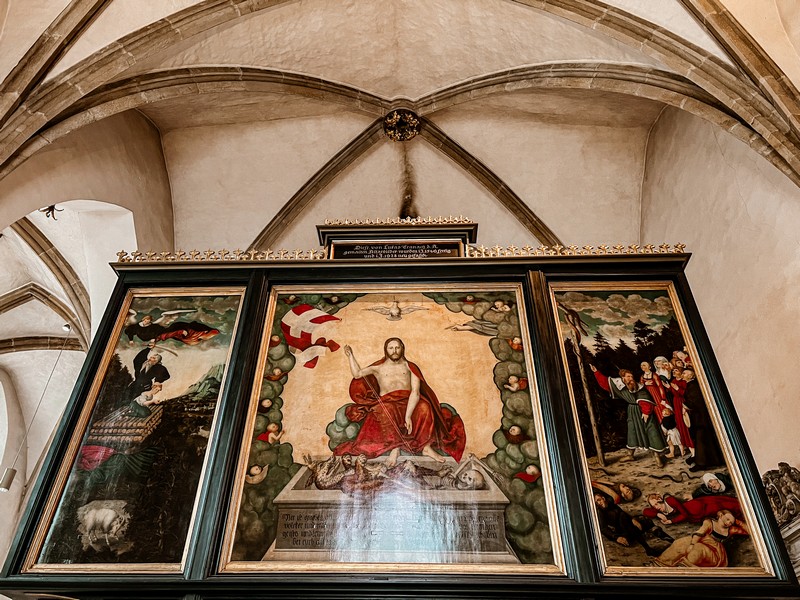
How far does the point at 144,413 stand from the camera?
5.97 meters

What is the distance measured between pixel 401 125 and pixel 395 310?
6139 millimetres

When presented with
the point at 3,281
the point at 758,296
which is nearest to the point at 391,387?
the point at 758,296

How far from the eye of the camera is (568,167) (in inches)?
486

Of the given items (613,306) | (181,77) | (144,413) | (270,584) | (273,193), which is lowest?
(270,584)

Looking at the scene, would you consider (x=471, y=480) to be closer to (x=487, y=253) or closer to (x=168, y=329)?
(x=487, y=253)

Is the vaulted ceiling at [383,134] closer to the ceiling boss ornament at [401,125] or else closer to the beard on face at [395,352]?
the ceiling boss ornament at [401,125]

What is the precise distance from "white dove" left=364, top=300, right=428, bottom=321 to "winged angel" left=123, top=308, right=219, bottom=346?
1540 mm

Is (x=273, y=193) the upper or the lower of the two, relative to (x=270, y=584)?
upper

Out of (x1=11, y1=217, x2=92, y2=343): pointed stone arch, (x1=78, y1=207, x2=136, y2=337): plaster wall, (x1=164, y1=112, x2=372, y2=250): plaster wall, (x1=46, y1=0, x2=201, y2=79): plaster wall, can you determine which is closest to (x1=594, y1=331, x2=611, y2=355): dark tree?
(x1=46, y1=0, x2=201, y2=79): plaster wall

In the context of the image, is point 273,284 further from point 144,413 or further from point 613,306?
point 613,306

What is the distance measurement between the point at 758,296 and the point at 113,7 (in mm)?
8311

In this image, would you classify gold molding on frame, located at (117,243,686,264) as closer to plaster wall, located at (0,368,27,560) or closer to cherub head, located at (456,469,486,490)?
cherub head, located at (456,469,486,490)

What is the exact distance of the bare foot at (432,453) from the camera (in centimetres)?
552

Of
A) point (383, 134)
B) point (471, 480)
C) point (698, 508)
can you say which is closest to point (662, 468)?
point (698, 508)
